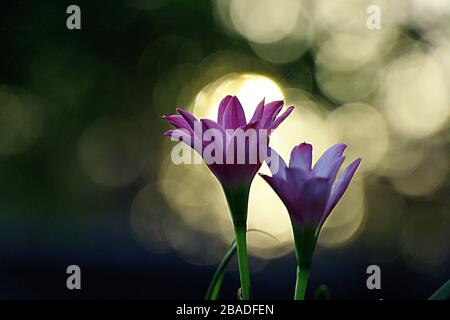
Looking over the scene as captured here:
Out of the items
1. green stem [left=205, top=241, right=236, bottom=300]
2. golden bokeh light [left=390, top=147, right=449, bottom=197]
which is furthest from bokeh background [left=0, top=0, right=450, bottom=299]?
green stem [left=205, top=241, right=236, bottom=300]

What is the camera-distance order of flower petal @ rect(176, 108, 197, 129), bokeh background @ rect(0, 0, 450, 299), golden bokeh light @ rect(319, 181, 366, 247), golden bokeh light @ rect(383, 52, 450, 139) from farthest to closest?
golden bokeh light @ rect(319, 181, 366, 247), bokeh background @ rect(0, 0, 450, 299), golden bokeh light @ rect(383, 52, 450, 139), flower petal @ rect(176, 108, 197, 129)

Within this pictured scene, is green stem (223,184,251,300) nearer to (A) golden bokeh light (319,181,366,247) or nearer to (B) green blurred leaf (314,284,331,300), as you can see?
(B) green blurred leaf (314,284,331,300)

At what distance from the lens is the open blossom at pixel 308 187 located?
0.41 metres

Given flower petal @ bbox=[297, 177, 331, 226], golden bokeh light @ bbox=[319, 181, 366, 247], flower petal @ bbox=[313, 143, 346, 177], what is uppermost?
golden bokeh light @ bbox=[319, 181, 366, 247]

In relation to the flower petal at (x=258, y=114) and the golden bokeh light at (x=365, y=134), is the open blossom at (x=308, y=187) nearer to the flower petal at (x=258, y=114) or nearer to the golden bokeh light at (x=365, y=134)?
the flower petal at (x=258, y=114)

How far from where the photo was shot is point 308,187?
0.41m

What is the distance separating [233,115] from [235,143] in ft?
0.06

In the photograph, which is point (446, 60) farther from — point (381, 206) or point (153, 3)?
point (153, 3)

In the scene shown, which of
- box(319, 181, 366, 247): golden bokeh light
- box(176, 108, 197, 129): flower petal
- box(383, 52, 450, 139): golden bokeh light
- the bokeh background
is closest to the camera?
box(176, 108, 197, 129): flower petal

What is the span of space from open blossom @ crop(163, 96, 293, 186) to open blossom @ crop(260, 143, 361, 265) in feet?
0.07

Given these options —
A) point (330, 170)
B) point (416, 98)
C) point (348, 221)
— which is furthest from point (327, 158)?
point (348, 221)

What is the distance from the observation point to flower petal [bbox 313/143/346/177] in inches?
16.4

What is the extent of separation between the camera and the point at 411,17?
1.80 m
